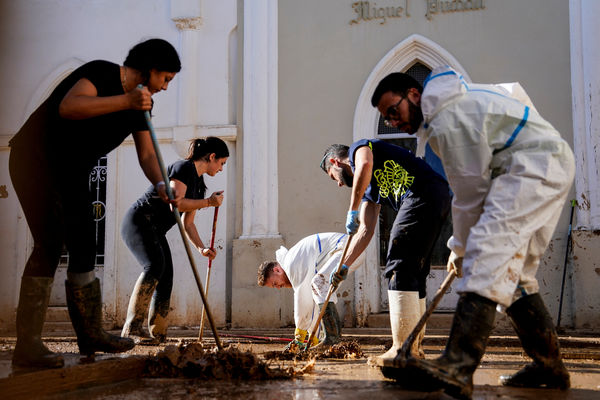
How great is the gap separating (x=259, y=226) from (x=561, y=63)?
4340mm

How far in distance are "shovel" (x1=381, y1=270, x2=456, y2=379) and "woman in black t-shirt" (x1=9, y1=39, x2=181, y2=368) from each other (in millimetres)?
1439

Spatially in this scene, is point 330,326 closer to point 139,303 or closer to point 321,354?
point 321,354

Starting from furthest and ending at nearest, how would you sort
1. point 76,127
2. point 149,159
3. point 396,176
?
point 396,176
point 149,159
point 76,127

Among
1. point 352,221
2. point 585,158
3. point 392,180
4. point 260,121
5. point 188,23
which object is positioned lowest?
point 352,221

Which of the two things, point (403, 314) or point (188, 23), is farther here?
point (188, 23)

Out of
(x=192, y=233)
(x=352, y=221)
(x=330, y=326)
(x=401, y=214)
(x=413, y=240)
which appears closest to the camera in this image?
(x=413, y=240)

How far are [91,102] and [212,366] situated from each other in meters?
1.45

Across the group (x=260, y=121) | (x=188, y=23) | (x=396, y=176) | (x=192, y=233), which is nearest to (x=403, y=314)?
(x=396, y=176)

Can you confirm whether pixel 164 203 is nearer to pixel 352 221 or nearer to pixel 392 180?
pixel 352 221

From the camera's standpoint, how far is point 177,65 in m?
3.66

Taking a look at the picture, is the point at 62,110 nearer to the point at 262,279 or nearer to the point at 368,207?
the point at 368,207

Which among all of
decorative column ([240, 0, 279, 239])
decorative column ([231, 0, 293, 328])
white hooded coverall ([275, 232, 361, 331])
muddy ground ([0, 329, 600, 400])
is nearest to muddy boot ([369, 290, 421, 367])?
muddy ground ([0, 329, 600, 400])

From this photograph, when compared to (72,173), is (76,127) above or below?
above

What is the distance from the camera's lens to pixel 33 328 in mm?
3166
